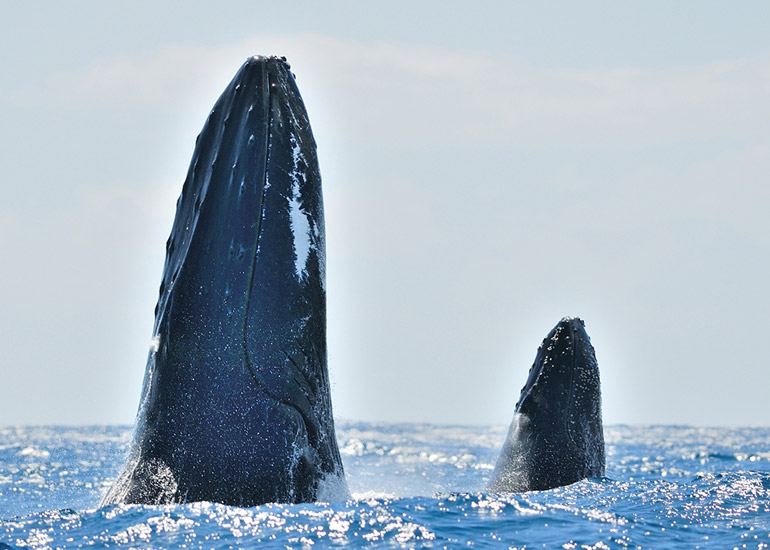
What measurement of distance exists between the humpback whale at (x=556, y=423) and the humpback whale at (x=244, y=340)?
4.72 m

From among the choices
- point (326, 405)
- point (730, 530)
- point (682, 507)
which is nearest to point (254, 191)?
point (326, 405)

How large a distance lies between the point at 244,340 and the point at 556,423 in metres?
5.81

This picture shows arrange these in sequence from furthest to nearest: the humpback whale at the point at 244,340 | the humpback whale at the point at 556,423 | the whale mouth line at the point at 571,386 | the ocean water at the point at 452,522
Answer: the whale mouth line at the point at 571,386, the humpback whale at the point at 556,423, the ocean water at the point at 452,522, the humpback whale at the point at 244,340

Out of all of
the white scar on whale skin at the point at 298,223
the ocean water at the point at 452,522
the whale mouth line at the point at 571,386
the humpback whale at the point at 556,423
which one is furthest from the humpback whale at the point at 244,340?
the whale mouth line at the point at 571,386

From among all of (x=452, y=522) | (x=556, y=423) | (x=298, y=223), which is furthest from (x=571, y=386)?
(x=298, y=223)

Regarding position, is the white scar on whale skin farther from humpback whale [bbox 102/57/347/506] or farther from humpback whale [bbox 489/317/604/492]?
humpback whale [bbox 489/317/604/492]

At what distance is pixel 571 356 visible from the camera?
498 inches

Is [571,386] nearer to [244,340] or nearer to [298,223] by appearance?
[298,223]

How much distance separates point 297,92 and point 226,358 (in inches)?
79.7

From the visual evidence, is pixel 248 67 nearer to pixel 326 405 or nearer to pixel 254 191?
pixel 254 191

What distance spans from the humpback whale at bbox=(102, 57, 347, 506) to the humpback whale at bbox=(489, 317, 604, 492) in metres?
4.72

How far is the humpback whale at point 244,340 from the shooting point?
7.18 metres

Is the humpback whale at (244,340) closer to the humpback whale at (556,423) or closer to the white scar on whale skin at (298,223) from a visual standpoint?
the white scar on whale skin at (298,223)

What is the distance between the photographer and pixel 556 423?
12.1 m
